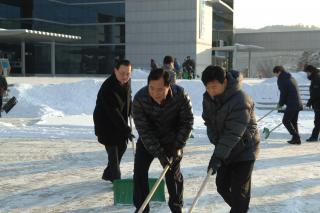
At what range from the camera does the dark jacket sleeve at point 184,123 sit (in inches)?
167

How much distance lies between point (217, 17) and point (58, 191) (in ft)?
152

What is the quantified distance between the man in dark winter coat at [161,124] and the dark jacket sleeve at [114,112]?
112 cm

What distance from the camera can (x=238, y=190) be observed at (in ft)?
13.0

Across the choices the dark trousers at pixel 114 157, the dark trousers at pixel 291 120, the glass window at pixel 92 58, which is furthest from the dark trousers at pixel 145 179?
the glass window at pixel 92 58

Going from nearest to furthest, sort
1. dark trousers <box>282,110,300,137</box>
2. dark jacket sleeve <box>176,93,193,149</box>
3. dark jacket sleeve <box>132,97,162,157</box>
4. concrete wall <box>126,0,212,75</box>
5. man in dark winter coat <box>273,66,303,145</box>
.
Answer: dark jacket sleeve <box>132,97,162,157</box>
dark jacket sleeve <box>176,93,193,149</box>
man in dark winter coat <box>273,66,303,145</box>
dark trousers <box>282,110,300,137</box>
concrete wall <box>126,0,212,75</box>

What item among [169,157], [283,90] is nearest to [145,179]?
[169,157]

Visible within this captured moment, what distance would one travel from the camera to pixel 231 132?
147 inches

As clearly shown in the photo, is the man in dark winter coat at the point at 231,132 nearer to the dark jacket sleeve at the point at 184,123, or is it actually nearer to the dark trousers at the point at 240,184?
the dark trousers at the point at 240,184

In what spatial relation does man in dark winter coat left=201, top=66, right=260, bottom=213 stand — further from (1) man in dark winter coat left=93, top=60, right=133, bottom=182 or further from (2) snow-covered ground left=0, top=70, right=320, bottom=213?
(1) man in dark winter coat left=93, top=60, right=133, bottom=182

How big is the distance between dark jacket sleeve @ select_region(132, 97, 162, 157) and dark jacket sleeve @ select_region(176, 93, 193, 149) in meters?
0.21

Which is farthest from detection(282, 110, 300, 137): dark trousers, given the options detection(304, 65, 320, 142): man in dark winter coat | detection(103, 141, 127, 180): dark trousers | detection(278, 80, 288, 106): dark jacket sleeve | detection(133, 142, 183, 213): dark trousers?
detection(133, 142, 183, 213): dark trousers

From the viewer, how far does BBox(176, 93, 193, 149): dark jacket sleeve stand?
13.9 ft

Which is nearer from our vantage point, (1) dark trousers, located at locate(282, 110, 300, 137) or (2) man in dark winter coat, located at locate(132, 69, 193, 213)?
(2) man in dark winter coat, located at locate(132, 69, 193, 213)

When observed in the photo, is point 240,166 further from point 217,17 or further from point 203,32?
point 217,17
